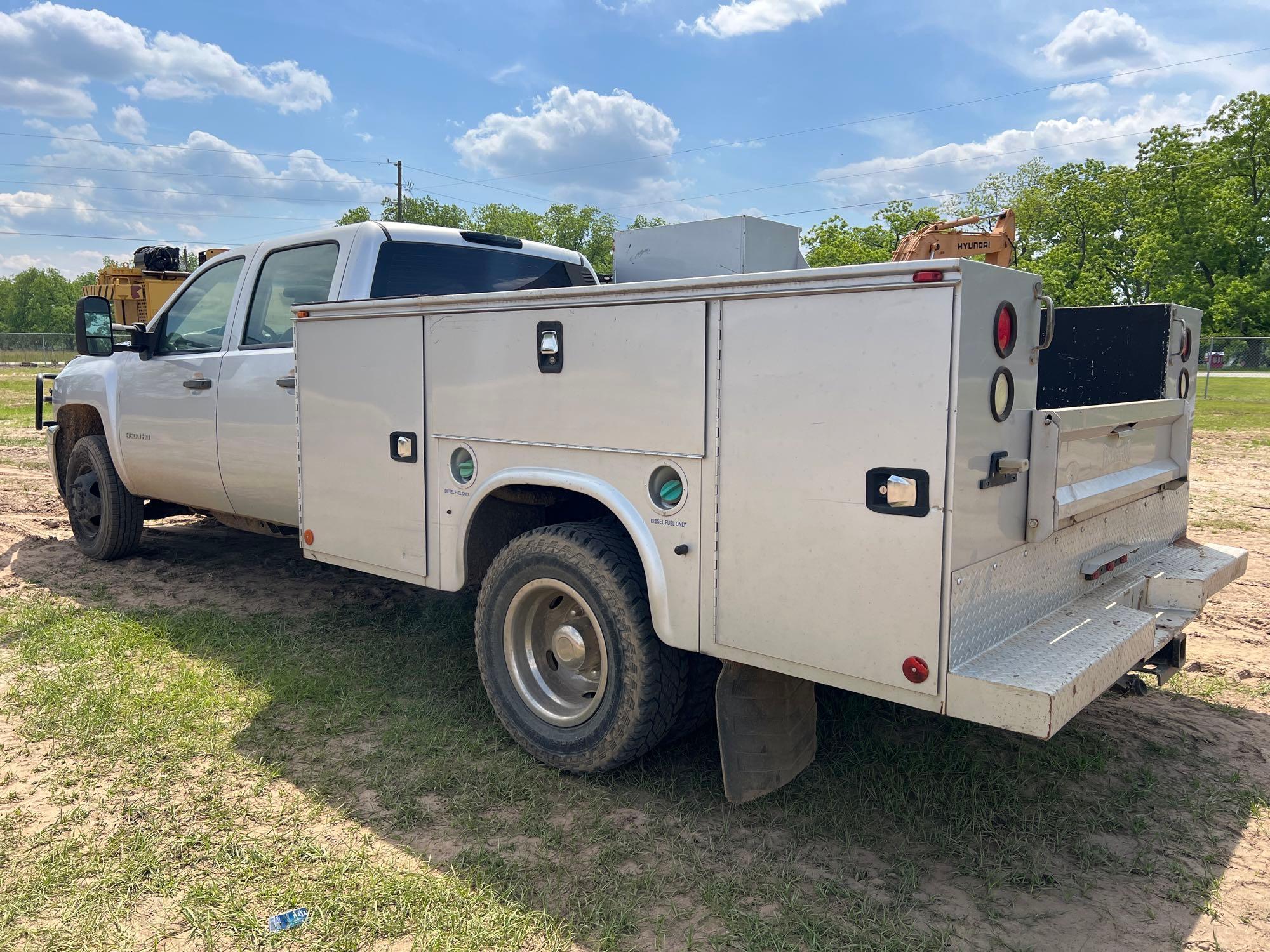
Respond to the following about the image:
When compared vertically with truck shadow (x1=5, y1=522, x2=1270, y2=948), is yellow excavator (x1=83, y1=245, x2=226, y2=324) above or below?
above

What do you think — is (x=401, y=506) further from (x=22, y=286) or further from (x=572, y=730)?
(x=22, y=286)

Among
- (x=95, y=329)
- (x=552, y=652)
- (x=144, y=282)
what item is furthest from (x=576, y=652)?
(x=144, y=282)

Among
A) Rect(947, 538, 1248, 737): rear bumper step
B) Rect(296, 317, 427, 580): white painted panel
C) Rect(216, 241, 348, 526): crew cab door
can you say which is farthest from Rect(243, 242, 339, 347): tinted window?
Rect(947, 538, 1248, 737): rear bumper step

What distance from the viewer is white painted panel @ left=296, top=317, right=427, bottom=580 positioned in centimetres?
409

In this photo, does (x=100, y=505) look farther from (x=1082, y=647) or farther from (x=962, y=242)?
(x=1082, y=647)

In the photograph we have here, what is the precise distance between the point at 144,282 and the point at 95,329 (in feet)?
44.6

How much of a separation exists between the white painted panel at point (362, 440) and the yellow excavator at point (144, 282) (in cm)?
1354

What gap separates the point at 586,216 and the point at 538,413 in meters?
80.3

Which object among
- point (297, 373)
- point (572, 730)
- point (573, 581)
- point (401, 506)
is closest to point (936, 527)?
point (573, 581)

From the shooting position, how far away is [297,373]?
15.2 ft

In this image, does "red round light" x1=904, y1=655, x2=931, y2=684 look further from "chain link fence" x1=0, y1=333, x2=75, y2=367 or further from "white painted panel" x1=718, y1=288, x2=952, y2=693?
"chain link fence" x1=0, y1=333, x2=75, y2=367

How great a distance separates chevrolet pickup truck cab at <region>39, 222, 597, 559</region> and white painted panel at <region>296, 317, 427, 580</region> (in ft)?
0.50

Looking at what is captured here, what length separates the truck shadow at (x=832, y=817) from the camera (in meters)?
2.80

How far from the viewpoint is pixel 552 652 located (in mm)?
3902
